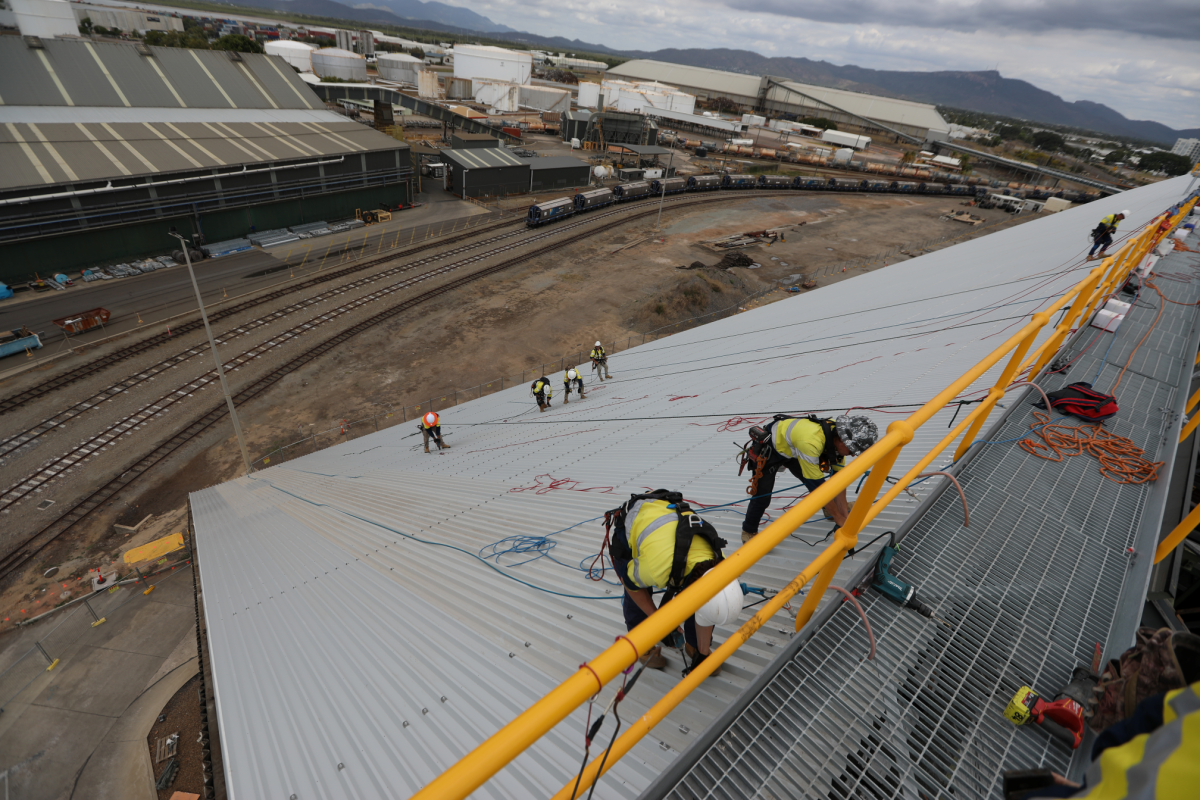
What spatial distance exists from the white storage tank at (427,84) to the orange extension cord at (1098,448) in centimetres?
10282

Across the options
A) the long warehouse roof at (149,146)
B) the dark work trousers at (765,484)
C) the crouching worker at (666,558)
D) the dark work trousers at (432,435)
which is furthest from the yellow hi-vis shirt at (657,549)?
the long warehouse roof at (149,146)

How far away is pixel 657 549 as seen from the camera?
3617 millimetres

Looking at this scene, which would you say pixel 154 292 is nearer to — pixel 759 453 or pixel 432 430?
pixel 432 430

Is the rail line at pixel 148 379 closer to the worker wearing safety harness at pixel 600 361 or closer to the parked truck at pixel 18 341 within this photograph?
the parked truck at pixel 18 341

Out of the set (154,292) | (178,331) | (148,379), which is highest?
(154,292)

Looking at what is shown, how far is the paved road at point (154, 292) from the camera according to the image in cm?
2391

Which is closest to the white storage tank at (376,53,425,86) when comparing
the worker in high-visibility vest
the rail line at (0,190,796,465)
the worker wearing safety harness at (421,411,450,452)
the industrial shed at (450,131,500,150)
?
the industrial shed at (450,131,500,150)

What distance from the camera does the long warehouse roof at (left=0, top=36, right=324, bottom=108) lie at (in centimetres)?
3127

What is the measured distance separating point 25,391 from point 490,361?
57.4ft

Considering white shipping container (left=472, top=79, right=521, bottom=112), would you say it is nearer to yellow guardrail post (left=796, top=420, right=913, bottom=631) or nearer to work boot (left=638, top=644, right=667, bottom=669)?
work boot (left=638, top=644, right=667, bottom=669)

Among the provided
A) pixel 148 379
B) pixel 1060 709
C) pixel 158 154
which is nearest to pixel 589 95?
pixel 158 154

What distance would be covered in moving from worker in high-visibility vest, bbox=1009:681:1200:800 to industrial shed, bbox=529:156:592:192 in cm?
5309

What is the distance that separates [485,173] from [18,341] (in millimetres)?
33257

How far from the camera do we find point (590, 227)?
→ 141ft
